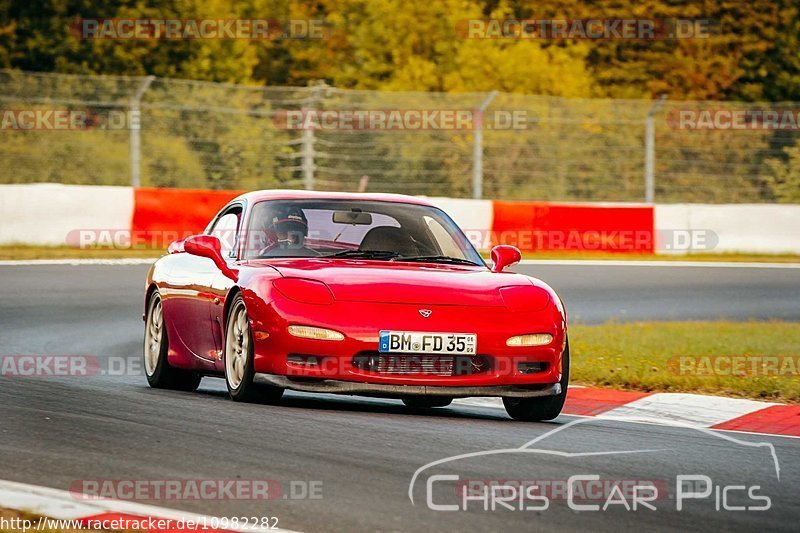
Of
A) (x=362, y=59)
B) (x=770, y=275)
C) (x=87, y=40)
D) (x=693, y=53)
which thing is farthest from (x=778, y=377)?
(x=693, y=53)

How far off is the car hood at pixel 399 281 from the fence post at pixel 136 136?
53.3 feet

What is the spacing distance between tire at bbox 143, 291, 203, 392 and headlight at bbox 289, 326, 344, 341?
77.0 inches

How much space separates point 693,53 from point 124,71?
17.5 m

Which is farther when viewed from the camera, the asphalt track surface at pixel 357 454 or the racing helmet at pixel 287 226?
the racing helmet at pixel 287 226

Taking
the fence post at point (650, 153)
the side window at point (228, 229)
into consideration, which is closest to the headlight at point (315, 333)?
the side window at point (228, 229)

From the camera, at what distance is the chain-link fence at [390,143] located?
25938mm

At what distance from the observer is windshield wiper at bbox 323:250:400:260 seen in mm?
9391

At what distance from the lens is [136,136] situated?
2511 cm

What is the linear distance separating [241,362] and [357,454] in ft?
6.98
